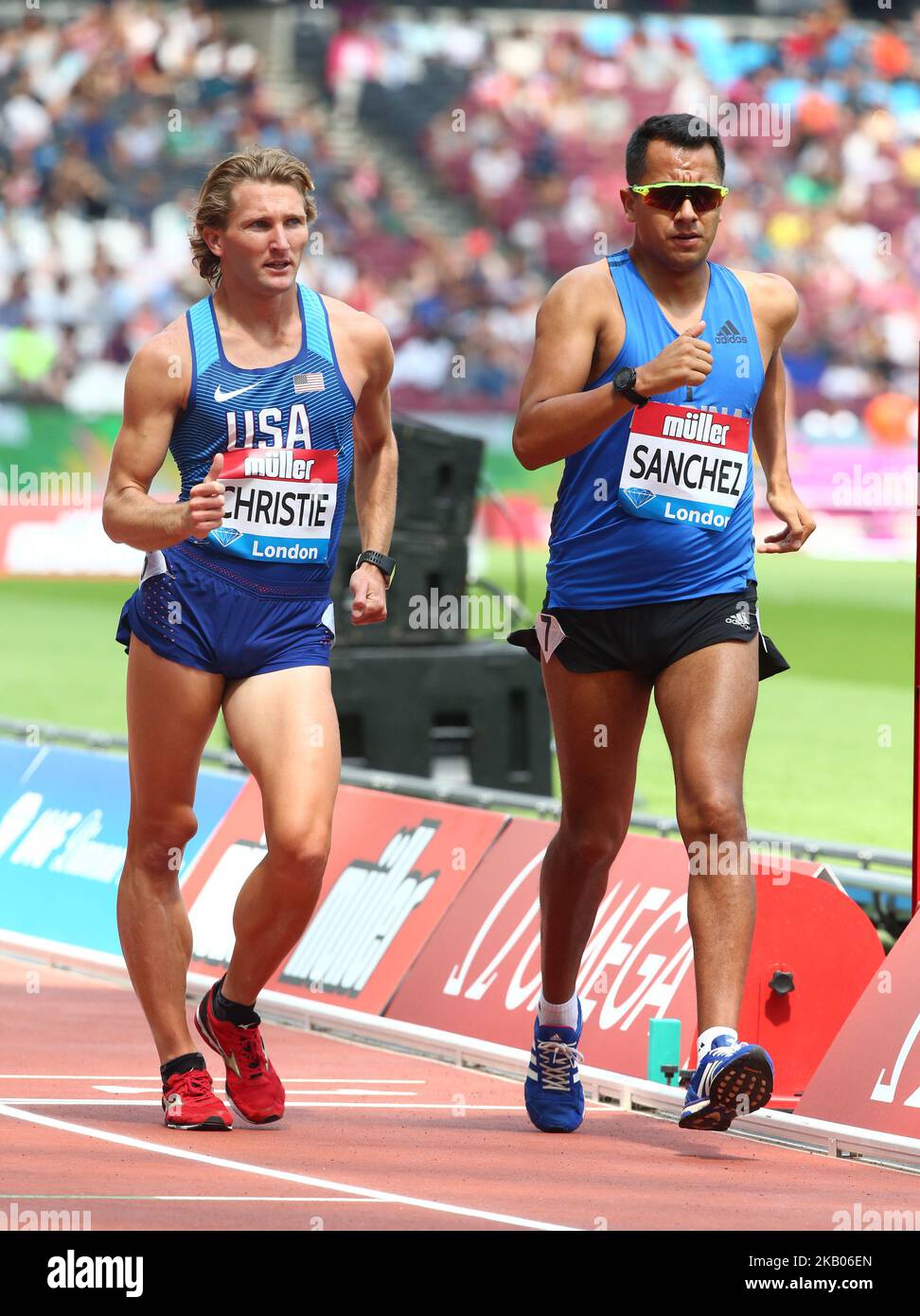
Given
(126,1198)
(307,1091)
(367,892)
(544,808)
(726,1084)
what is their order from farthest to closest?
(544,808)
(367,892)
(307,1091)
(726,1084)
(126,1198)

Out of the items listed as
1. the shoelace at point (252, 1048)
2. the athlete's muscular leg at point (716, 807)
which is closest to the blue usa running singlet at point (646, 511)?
the athlete's muscular leg at point (716, 807)

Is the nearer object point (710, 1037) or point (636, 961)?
point (710, 1037)

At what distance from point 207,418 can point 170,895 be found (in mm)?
1216

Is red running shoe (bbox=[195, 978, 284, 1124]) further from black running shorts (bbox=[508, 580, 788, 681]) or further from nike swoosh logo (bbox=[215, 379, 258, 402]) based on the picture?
nike swoosh logo (bbox=[215, 379, 258, 402])

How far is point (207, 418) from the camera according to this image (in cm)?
569

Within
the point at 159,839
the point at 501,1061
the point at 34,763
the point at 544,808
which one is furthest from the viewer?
the point at 34,763

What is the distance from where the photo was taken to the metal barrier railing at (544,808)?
701 cm

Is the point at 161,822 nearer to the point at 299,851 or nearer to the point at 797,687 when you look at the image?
the point at 299,851

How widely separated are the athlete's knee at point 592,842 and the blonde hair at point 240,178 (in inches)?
65.7

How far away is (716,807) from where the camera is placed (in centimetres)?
547

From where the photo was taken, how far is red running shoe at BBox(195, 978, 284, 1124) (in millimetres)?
5906

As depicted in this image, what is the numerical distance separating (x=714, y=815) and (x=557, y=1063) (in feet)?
3.06

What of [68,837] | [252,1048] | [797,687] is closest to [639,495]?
[252,1048]

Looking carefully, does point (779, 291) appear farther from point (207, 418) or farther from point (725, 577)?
point (207, 418)
